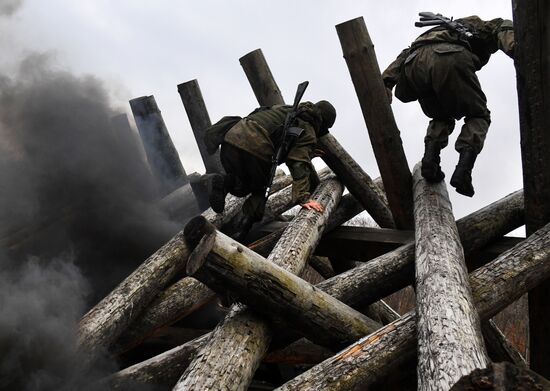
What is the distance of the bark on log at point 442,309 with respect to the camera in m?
2.60

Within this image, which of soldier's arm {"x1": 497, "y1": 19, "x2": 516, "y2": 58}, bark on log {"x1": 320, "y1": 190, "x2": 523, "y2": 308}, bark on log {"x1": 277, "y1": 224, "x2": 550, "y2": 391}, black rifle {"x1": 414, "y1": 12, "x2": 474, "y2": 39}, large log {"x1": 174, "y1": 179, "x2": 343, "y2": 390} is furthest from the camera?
black rifle {"x1": 414, "y1": 12, "x2": 474, "y2": 39}

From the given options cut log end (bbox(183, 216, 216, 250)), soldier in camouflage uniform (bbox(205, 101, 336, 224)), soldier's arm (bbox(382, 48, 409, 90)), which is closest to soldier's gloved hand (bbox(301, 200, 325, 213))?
soldier in camouflage uniform (bbox(205, 101, 336, 224))

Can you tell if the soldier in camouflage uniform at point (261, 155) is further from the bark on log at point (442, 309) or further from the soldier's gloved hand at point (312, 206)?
the bark on log at point (442, 309)

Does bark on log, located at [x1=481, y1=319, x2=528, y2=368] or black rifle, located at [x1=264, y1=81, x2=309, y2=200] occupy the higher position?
black rifle, located at [x1=264, y1=81, x2=309, y2=200]

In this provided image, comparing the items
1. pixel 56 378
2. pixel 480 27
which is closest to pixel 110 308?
pixel 56 378

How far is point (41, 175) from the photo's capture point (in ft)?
20.6

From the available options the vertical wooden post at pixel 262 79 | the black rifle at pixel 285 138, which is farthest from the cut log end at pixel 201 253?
the vertical wooden post at pixel 262 79

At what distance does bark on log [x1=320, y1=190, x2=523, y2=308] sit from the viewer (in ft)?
13.7

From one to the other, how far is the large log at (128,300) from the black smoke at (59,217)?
120 mm

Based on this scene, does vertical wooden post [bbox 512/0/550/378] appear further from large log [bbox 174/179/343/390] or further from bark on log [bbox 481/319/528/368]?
large log [bbox 174/179/343/390]

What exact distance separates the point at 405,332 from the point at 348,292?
33.4 inches

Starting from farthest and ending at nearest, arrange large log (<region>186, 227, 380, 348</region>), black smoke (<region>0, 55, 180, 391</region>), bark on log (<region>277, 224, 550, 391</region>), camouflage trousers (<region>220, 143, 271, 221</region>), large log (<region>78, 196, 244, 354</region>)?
camouflage trousers (<region>220, 143, 271, 221</region>), large log (<region>78, 196, 244, 354</region>), black smoke (<region>0, 55, 180, 391</region>), large log (<region>186, 227, 380, 348</region>), bark on log (<region>277, 224, 550, 391</region>)

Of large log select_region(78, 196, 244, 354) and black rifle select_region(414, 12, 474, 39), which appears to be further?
black rifle select_region(414, 12, 474, 39)

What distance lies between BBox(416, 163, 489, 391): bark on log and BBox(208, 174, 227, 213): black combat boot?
176 centimetres
